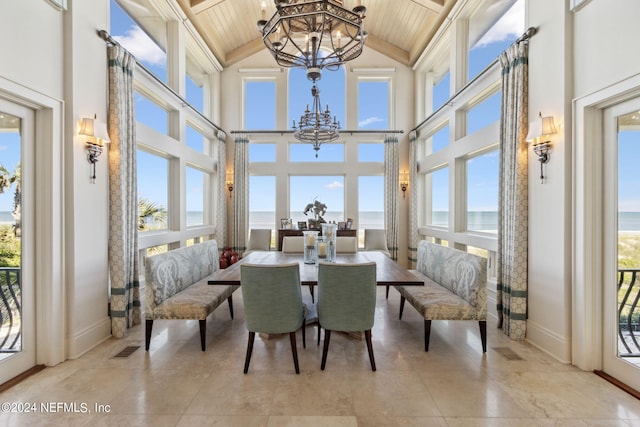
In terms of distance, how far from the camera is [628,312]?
2279 millimetres

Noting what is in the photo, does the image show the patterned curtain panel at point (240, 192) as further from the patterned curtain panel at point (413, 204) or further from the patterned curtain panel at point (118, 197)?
the patterned curtain panel at point (413, 204)

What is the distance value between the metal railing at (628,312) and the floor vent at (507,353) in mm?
721

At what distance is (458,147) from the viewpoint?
452cm

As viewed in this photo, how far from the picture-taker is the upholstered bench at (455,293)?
2635 mm

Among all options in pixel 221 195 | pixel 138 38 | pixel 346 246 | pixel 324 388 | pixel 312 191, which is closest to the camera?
pixel 324 388

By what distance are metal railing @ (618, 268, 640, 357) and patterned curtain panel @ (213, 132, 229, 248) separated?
5.85m

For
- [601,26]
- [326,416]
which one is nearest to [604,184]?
[601,26]

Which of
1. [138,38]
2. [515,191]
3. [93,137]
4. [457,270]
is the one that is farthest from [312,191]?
[93,137]

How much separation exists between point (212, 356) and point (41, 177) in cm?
216

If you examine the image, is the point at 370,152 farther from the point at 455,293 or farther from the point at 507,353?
the point at 507,353

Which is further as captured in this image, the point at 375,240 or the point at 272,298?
the point at 375,240

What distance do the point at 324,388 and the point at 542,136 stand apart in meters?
2.94

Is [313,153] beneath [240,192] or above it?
above

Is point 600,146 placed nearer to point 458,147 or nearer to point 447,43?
point 458,147
